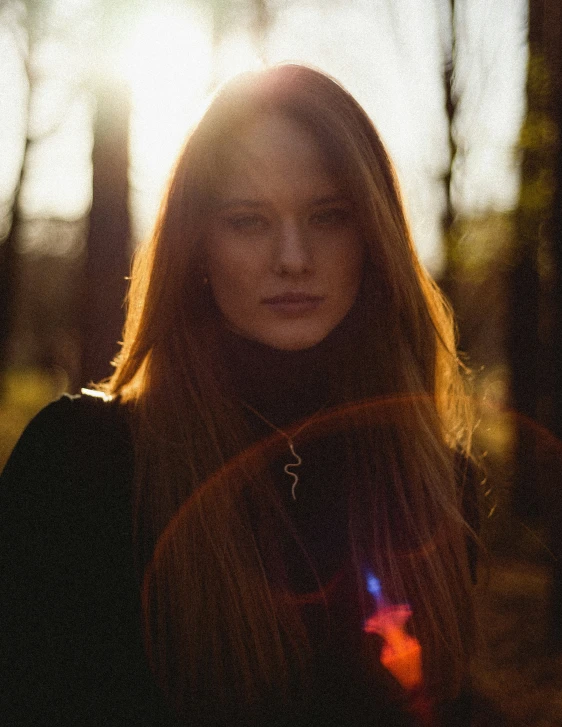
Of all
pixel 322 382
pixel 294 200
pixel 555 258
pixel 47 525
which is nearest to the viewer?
pixel 47 525

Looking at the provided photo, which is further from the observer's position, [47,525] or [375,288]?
[375,288]

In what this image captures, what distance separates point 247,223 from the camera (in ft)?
5.93

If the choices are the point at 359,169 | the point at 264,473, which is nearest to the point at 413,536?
the point at 264,473

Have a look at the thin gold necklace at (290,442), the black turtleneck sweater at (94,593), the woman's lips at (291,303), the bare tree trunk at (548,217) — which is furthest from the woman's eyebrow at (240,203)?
the bare tree trunk at (548,217)

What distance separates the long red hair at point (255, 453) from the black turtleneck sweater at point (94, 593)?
59 millimetres

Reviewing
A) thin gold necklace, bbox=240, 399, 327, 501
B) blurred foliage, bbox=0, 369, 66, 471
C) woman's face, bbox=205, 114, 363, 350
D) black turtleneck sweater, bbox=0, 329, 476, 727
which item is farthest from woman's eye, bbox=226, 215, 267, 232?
blurred foliage, bbox=0, 369, 66, 471

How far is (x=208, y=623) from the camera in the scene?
5.23 feet

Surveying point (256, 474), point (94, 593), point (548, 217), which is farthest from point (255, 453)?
point (548, 217)

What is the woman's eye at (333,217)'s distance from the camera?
184cm

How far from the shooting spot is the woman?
158cm

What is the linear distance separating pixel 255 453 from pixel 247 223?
0.63 m

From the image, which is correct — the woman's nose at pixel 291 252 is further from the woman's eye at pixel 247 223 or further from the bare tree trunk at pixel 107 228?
the bare tree trunk at pixel 107 228

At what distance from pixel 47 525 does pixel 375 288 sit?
3.77 feet

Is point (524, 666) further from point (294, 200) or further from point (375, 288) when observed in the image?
point (294, 200)
